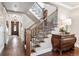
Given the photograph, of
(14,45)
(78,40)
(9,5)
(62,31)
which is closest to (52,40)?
(62,31)

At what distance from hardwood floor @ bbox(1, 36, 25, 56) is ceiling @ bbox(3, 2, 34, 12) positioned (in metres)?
0.45

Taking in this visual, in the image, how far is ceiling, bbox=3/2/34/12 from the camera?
183 centimetres

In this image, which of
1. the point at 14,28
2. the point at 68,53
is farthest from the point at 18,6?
the point at 68,53

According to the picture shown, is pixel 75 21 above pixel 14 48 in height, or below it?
above

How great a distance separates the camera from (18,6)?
6.18 feet

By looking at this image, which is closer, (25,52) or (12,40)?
(12,40)

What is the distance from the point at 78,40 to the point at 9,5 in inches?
50.8

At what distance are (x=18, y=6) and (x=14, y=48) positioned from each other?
0.69 meters

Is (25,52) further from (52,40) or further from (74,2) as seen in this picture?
(74,2)

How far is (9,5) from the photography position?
6.15 ft

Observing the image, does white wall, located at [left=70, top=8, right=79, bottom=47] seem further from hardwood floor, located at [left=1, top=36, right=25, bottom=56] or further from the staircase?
hardwood floor, located at [left=1, top=36, right=25, bottom=56]

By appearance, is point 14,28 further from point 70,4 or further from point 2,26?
point 70,4

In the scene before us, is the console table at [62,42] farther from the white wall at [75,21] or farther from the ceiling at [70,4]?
the ceiling at [70,4]

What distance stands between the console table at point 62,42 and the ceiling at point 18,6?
0.66m
